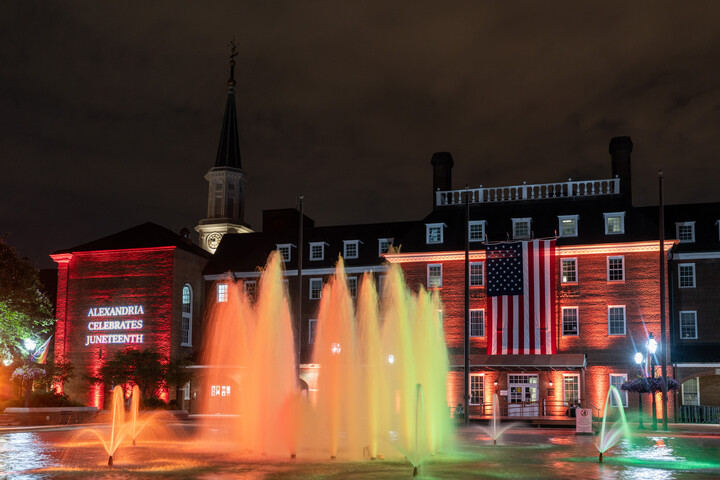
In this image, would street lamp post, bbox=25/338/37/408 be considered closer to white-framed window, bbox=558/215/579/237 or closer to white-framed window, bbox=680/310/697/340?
white-framed window, bbox=558/215/579/237

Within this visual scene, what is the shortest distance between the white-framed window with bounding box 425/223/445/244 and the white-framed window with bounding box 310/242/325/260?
9076 mm

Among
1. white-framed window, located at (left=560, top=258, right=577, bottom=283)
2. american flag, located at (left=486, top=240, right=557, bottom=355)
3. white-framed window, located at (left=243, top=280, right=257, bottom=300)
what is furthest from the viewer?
white-framed window, located at (left=243, top=280, right=257, bottom=300)

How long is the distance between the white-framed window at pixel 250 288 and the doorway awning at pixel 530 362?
1682 centimetres

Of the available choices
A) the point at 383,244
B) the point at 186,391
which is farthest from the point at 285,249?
the point at 186,391

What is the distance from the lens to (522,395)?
166 feet

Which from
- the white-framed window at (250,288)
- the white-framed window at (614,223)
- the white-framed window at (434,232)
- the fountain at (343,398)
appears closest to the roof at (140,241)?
the white-framed window at (250,288)

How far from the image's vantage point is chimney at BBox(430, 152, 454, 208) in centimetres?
5978

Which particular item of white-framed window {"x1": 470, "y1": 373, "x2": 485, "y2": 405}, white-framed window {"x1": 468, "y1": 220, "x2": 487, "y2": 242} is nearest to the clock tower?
white-framed window {"x1": 468, "y1": 220, "x2": 487, "y2": 242}

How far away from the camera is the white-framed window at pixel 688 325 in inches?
2004

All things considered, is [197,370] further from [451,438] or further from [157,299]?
[451,438]

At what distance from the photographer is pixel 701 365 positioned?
156ft

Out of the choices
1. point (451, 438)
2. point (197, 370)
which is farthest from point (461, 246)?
point (451, 438)

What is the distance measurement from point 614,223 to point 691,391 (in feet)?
37.3

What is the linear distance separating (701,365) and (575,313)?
7886mm
